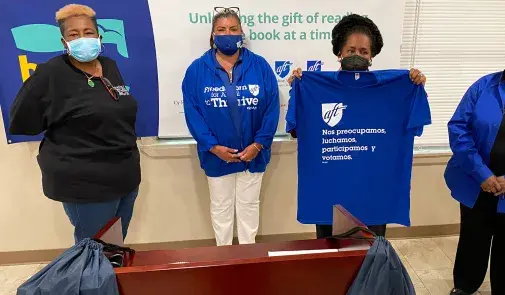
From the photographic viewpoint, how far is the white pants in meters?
2.61

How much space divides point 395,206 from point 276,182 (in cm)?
107

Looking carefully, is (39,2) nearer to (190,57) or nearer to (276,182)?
(190,57)

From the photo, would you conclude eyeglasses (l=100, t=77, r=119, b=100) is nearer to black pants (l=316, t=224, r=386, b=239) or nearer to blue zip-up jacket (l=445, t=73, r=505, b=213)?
black pants (l=316, t=224, r=386, b=239)

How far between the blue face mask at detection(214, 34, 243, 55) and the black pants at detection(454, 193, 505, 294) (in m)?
1.52

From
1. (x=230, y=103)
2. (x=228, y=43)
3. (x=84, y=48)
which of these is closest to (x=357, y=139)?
(x=230, y=103)

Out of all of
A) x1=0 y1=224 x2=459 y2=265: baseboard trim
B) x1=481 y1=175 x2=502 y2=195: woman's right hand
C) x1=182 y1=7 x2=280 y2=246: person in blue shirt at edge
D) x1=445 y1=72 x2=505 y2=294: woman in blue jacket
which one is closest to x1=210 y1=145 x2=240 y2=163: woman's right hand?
x1=182 y1=7 x2=280 y2=246: person in blue shirt at edge

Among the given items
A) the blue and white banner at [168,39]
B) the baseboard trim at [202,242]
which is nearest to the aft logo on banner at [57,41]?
the blue and white banner at [168,39]

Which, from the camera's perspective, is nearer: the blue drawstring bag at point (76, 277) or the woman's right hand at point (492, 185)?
the blue drawstring bag at point (76, 277)

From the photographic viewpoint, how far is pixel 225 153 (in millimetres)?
2402

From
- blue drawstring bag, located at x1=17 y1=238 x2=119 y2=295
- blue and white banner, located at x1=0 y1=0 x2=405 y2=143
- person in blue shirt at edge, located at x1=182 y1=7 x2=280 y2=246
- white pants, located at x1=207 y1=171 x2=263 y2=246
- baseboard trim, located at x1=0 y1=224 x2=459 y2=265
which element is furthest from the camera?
baseboard trim, located at x1=0 y1=224 x2=459 y2=265

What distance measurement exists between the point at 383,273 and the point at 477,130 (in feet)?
4.26

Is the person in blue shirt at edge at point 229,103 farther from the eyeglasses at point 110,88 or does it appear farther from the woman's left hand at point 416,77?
the woman's left hand at point 416,77

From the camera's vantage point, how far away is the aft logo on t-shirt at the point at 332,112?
1.96 metres

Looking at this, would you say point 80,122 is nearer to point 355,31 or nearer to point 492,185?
point 355,31
